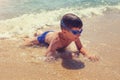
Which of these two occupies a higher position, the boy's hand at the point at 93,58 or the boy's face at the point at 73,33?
the boy's face at the point at 73,33

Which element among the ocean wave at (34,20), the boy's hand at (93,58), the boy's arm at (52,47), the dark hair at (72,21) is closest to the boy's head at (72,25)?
the dark hair at (72,21)

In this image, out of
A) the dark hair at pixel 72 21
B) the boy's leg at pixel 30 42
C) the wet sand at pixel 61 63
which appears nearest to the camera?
the wet sand at pixel 61 63

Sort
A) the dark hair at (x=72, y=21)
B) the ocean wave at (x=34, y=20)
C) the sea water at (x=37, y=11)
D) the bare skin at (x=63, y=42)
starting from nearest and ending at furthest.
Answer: the dark hair at (x=72, y=21), the bare skin at (x=63, y=42), the ocean wave at (x=34, y=20), the sea water at (x=37, y=11)

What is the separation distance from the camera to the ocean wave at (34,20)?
19.7 feet

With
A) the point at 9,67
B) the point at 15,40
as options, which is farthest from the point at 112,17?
the point at 9,67

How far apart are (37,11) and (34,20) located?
3.63ft

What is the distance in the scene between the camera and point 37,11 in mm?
8094

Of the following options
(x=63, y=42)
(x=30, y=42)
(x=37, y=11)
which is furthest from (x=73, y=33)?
(x=37, y=11)

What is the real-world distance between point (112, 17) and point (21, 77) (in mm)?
4147

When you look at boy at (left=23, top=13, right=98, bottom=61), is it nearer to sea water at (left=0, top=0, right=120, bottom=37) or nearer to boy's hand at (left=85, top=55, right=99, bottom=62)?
boy's hand at (left=85, top=55, right=99, bottom=62)

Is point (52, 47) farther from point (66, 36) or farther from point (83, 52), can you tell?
point (83, 52)

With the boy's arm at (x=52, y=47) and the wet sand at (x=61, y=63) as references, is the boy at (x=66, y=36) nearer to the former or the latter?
the boy's arm at (x=52, y=47)

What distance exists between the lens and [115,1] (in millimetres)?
9875

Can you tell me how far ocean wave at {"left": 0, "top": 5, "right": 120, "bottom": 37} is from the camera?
601 centimetres
